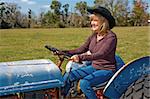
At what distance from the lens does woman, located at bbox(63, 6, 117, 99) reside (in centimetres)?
346

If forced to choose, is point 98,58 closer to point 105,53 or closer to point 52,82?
point 105,53

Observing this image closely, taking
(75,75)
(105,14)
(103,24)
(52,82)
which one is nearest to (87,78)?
(75,75)

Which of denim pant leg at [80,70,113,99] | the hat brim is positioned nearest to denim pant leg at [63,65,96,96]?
denim pant leg at [80,70,113,99]

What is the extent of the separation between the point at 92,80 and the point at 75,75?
0.76 ft

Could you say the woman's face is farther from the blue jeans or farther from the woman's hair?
the blue jeans

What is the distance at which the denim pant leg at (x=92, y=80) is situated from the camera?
3.44m

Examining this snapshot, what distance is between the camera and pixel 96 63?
369 cm

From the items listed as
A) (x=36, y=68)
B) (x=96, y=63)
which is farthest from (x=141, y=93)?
(x=36, y=68)

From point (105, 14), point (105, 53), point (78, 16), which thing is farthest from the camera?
point (78, 16)

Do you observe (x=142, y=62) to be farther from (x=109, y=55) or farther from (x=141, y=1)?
(x=141, y=1)

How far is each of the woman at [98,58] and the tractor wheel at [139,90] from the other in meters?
0.28

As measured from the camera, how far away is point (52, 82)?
3143 mm

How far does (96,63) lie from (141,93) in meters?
0.62

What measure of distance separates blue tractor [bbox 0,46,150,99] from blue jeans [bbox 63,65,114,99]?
0.21 feet
